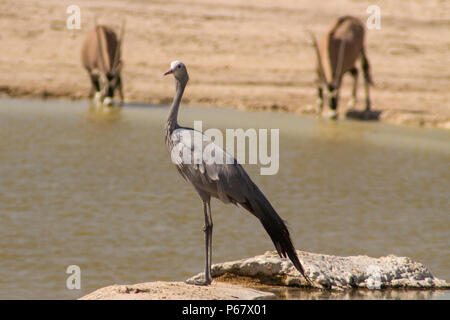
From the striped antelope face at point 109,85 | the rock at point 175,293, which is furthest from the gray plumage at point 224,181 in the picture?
the striped antelope face at point 109,85

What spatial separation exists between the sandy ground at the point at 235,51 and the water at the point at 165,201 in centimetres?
252

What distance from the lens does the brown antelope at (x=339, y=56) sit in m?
17.6

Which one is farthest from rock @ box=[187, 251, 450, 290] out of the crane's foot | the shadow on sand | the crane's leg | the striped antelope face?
→ the striped antelope face

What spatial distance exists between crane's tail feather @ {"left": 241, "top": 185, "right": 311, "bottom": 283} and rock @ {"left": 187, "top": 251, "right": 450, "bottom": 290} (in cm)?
58

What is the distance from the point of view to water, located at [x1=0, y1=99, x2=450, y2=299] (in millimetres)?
7539

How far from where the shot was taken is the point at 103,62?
1869 cm

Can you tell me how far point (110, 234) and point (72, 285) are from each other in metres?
1.61

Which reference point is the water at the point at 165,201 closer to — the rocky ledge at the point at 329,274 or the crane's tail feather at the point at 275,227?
the rocky ledge at the point at 329,274

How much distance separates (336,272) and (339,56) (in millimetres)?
12327

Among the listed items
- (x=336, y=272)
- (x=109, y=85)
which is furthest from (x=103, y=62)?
(x=336, y=272)

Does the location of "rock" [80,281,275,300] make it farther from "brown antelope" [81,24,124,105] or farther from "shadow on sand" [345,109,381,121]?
"brown antelope" [81,24,124,105]

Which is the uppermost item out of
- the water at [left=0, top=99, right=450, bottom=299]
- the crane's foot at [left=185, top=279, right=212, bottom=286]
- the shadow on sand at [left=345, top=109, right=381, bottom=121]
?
the crane's foot at [left=185, top=279, right=212, bottom=286]
